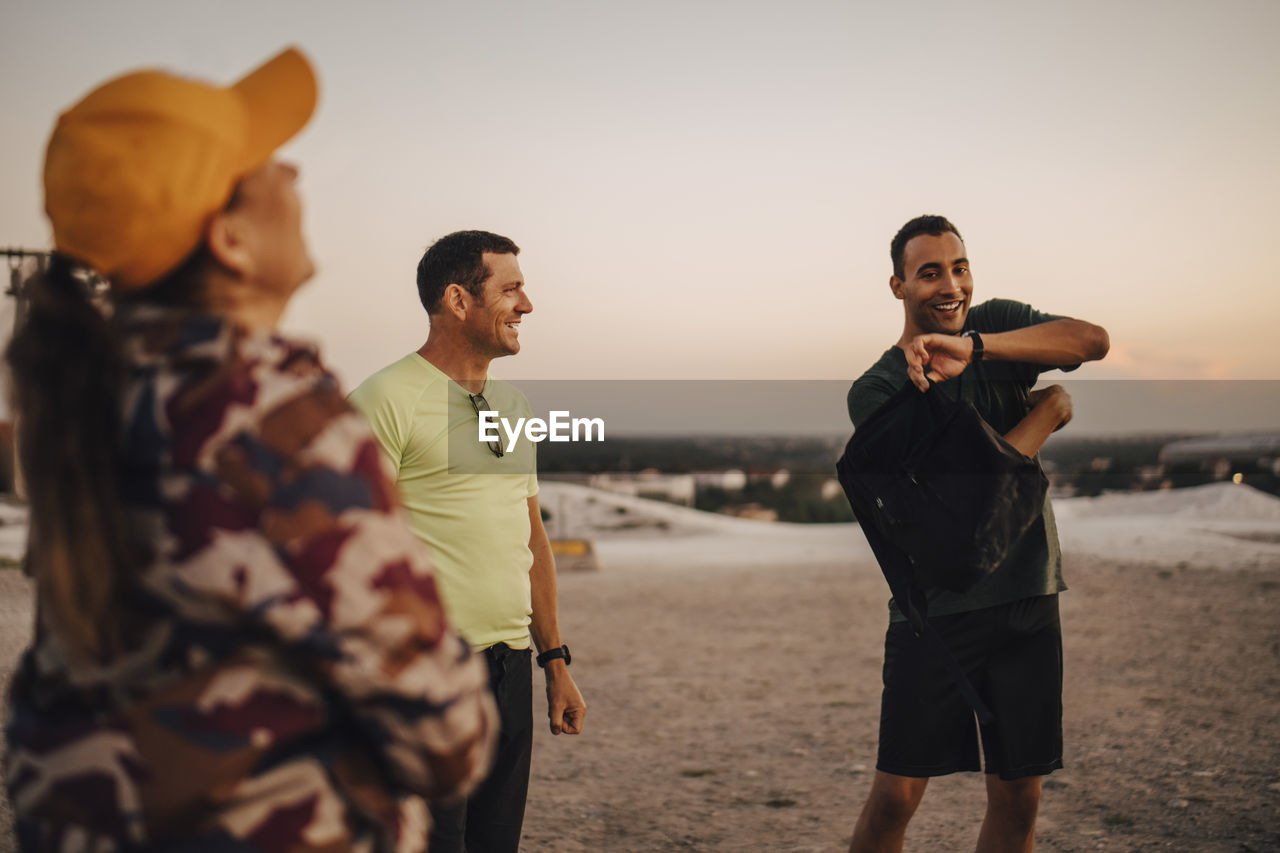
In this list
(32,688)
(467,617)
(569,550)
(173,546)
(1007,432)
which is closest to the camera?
(173,546)

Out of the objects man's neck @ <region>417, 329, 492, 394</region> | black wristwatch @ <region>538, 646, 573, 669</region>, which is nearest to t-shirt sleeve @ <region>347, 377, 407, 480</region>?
man's neck @ <region>417, 329, 492, 394</region>

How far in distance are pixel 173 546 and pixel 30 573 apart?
0.34 m

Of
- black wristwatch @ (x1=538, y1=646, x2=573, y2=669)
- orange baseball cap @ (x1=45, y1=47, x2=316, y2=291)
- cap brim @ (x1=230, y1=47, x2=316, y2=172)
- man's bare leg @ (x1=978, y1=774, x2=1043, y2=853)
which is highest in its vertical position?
cap brim @ (x1=230, y1=47, x2=316, y2=172)

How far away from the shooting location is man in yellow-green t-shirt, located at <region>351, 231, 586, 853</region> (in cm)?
286

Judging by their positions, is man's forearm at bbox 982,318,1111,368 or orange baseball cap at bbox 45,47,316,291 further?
man's forearm at bbox 982,318,1111,368

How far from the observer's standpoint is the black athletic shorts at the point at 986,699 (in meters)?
2.93

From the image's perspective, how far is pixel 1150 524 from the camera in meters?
16.3

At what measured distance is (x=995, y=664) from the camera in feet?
9.75

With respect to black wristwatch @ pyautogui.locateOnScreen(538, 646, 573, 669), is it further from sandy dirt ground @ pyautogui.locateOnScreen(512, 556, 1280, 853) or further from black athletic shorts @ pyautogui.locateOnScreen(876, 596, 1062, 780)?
sandy dirt ground @ pyautogui.locateOnScreen(512, 556, 1280, 853)

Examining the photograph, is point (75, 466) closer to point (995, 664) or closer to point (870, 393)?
point (870, 393)

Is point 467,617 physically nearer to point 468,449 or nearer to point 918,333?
point 468,449

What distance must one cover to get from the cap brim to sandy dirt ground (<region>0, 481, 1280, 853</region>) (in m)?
3.70

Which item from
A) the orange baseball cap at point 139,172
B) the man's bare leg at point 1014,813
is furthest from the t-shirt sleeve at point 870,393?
the orange baseball cap at point 139,172

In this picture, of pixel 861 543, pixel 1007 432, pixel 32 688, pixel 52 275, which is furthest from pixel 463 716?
pixel 861 543
